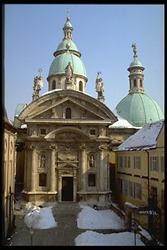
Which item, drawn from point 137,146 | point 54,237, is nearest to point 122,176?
point 137,146

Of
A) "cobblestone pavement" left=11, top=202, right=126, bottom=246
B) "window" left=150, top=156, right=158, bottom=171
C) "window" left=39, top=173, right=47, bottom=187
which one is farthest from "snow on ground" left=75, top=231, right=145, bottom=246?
"window" left=39, top=173, right=47, bottom=187

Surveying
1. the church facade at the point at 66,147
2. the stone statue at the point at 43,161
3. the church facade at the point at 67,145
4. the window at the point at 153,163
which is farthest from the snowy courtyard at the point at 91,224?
the window at the point at 153,163

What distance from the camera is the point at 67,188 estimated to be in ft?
105

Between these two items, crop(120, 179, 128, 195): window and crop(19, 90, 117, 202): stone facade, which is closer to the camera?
crop(120, 179, 128, 195): window

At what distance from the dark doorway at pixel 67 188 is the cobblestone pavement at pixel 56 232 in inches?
99.9

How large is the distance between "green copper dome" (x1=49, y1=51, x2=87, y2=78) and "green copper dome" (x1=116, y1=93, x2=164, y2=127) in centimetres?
785

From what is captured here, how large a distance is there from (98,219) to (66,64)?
2471cm

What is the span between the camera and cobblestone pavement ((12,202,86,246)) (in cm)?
1833

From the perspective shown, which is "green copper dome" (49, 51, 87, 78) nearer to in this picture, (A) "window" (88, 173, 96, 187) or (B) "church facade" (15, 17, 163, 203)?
(B) "church facade" (15, 17, 163, 203)

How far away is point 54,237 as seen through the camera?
775 inches

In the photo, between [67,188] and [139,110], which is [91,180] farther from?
[139,110]

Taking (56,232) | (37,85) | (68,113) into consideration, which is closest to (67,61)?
(37,85)

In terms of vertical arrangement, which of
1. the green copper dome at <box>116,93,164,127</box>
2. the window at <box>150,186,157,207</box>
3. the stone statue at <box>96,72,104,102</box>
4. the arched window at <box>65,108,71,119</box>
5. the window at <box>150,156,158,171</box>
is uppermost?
the stone statue at <box>96,72,104,102</box>

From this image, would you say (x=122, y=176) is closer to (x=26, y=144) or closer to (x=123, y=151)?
(x=123, y=151)
